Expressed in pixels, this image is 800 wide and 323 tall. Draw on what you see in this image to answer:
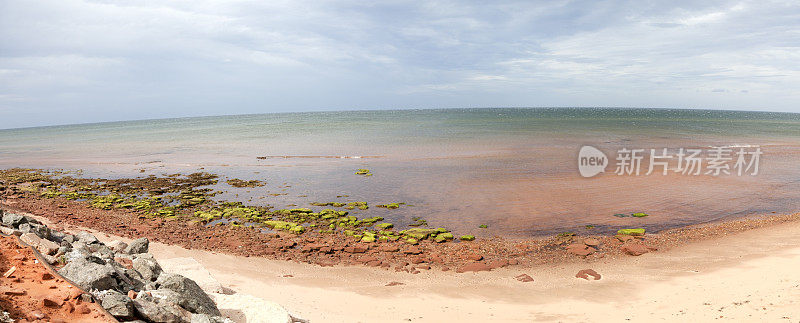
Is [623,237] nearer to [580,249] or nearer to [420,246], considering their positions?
[580,249]

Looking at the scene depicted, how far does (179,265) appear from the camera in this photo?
7.83 metres

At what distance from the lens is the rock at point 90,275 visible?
189 inches

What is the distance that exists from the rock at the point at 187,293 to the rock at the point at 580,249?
10649mm

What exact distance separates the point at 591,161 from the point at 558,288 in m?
24.6

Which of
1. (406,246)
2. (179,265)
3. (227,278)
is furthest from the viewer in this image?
(406,246)

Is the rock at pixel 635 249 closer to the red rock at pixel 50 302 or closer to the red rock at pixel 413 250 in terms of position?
the red rock at pixel 413 250

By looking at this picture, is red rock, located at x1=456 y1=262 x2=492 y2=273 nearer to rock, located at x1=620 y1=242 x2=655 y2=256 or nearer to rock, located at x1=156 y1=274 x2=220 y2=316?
rock, located at x1=620 y1=242 x2=655 y2=256

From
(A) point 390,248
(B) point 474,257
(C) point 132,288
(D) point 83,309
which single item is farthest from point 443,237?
(D) point 83,309

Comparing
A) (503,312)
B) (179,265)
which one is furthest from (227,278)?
(503,312)

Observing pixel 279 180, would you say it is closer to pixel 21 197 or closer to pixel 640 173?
pixel 21 197

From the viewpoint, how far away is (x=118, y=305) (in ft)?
14.5

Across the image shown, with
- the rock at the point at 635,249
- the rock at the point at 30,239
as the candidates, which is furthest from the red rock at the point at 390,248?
the rock at the point at 30,239

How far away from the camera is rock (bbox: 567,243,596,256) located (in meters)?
12.3

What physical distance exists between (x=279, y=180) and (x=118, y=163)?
20026 millimetres
